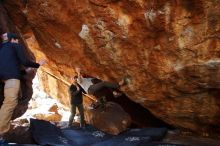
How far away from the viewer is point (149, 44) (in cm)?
766

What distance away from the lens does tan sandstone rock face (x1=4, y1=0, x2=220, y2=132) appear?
6.96m

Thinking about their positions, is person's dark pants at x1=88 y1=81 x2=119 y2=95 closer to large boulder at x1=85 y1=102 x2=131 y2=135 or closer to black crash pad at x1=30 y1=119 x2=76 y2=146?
large boulder at x1=85 y1=102 x2=131 y2=135

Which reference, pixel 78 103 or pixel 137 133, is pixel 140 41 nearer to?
pixel 137 133

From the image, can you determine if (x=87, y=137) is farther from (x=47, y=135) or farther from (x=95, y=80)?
(x=95, y=80)

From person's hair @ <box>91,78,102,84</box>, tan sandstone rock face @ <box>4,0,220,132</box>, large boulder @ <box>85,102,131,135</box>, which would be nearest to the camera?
tan sandstone rock face @ <box>4,0,220,132</box>

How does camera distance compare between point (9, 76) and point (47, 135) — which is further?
point (47, 135)

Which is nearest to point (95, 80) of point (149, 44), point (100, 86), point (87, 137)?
point (100, 86)

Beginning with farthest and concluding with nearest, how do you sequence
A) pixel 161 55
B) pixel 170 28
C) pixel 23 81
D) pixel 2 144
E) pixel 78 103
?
pixel 78 103
pixel 23 81
pixel 161 55
pixel 170 28
pixel 2 144

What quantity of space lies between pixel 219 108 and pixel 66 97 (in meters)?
7.30

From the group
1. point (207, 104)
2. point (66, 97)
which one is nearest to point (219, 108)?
point (207, 104)

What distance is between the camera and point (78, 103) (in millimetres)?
9320

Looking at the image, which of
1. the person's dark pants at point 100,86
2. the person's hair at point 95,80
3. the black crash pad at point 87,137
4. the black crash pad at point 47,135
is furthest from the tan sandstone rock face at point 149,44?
the black crash pad at point 47,135

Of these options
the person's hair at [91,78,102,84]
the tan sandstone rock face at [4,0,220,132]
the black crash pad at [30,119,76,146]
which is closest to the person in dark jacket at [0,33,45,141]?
the black crash pad at [30,119,76,146]

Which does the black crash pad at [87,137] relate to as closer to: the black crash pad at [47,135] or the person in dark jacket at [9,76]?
the black crash pad at [47,135]
